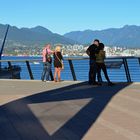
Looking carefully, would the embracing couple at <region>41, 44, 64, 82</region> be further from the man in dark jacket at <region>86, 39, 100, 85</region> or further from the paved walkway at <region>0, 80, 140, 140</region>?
the paved walkway at <region>0, 80, 140, 140</region>

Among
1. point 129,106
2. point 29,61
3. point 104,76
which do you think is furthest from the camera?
point 29,61

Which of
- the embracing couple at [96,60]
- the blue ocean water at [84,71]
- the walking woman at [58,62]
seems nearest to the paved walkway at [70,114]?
the embracing couple at [96,60]

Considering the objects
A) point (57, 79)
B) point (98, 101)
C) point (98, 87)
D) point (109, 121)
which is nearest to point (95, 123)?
point (109, 121)

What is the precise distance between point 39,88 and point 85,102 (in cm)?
480

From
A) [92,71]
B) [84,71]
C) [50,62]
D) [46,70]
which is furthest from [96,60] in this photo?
[50,62]

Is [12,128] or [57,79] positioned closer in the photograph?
[12,128]

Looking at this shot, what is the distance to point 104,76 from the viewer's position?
67.7ft

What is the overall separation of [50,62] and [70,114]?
1068cm

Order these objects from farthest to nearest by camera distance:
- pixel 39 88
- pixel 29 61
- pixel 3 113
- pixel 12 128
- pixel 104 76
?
pixel 29 61
pixel 104 76
pixel 39 88
pixel 3 113
pixel 12 128

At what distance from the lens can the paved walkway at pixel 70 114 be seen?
977 cm

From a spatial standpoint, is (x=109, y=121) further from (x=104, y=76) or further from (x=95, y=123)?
(x=104, y=76)

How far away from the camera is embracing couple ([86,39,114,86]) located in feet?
63.8

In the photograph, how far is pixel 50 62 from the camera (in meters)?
22.7

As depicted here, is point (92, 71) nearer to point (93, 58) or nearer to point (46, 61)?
point (93, 58)
